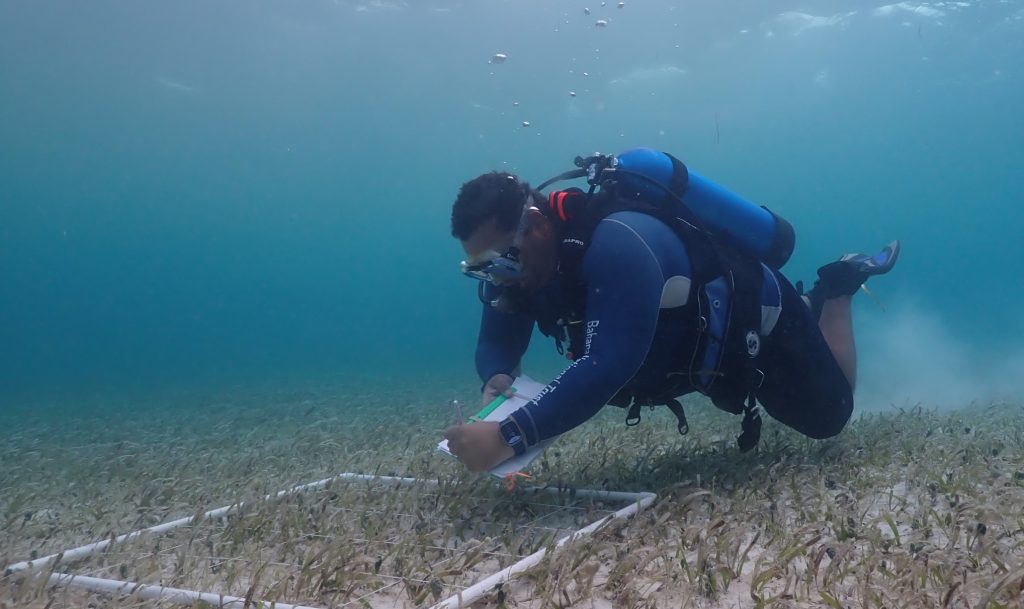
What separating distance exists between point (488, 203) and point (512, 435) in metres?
1.30

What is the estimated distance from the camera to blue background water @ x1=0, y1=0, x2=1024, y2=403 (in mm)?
24609

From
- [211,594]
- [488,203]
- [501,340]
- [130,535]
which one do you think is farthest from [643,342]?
[130,535]

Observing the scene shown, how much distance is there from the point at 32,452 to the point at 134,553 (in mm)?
7086

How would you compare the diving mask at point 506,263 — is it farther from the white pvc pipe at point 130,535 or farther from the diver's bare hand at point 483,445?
the white pvc pipe at point 130,535

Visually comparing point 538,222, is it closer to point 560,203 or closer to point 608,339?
point 560,203

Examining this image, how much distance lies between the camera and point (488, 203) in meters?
3.31

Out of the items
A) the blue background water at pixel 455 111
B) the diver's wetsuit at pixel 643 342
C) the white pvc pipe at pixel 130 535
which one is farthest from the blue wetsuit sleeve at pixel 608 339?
the blue background water at pixel 455 111

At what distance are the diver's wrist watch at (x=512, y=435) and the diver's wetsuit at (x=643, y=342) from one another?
0.10 ft

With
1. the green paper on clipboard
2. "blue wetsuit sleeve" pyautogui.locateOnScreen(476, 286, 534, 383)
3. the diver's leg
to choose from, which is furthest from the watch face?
the diver's leg

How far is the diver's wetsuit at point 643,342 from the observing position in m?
2.86

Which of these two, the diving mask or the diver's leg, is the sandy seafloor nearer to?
the diver's leg

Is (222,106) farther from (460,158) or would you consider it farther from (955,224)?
(955,224)

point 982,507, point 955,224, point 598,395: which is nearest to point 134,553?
point 598,395

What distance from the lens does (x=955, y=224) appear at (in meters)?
117
